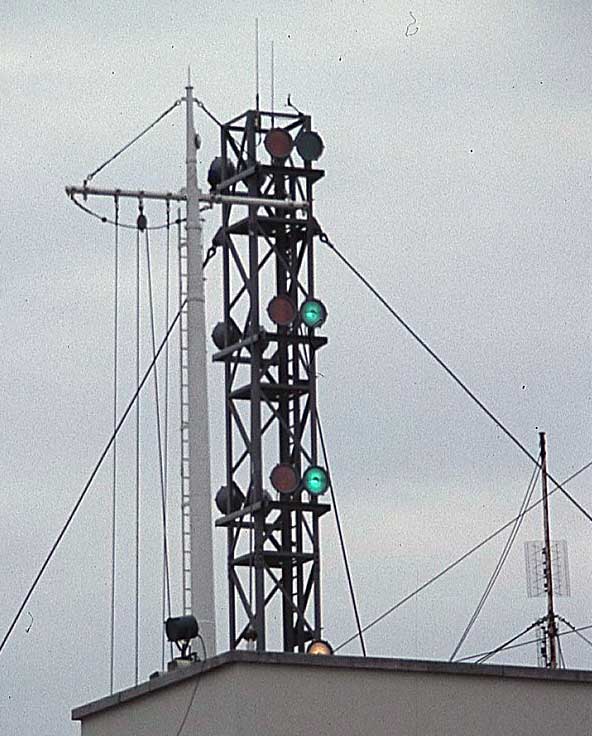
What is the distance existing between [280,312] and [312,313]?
2.02ft

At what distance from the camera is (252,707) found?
111ft

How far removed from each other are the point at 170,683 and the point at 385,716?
3148 mm

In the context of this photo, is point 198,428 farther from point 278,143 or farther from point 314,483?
point 278,143

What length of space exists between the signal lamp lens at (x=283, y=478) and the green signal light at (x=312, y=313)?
263 cm

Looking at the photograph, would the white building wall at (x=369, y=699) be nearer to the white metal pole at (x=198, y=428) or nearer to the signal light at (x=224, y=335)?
the white metal pole at (x=198, y=428)

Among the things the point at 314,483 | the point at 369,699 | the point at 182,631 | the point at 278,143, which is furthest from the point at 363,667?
the point at 278,143

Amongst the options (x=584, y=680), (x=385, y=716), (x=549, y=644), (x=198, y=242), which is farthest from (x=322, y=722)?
(x=549, y=644)

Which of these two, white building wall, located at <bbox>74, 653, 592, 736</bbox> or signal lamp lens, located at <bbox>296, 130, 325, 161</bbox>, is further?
signal lamp lens, located at <bbox>296, 130, 325, 161</bbox>

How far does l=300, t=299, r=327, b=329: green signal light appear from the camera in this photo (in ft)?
145

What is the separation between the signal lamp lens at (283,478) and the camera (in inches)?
1706

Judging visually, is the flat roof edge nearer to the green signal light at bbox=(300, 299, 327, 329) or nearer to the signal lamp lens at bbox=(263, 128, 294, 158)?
the green signal light at bbox=(300, 299, 327, 329)

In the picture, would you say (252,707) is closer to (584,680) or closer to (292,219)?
(584,680)

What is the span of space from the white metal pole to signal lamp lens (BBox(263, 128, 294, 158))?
1564 mm

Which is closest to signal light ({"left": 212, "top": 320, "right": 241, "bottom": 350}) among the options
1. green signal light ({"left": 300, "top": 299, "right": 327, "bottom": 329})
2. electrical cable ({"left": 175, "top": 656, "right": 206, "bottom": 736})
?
green signal light ({"left": 300, "top": 299, "right": 327, "bottom": 329})
